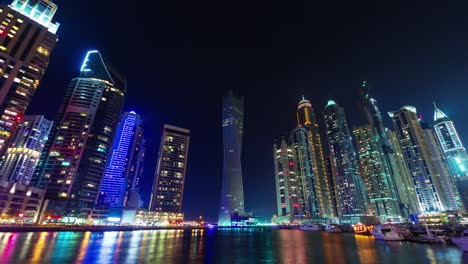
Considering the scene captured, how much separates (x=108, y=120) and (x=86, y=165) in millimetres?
34570

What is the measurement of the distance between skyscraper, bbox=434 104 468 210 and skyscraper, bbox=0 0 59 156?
907ft

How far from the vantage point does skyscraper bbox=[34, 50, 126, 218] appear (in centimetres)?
12694

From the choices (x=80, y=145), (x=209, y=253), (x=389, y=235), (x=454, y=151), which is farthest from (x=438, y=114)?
(x=80, y=145)

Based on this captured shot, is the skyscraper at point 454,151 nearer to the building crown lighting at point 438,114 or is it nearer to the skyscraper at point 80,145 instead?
the building crown lighting at point 438,114

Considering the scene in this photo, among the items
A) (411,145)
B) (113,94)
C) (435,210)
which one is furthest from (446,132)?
(113,94)

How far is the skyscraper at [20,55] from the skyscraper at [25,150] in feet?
265

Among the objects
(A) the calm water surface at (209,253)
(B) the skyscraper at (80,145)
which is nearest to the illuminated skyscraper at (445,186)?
(A) the calm water surface at (209,253)

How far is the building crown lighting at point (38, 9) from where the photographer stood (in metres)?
101

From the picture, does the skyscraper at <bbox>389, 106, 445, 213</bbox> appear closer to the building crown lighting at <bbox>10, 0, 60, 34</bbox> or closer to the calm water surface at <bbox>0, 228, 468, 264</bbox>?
the calm water surface at <bbox>0, 228, 468, 264</bbox>

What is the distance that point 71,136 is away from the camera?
5340 inches

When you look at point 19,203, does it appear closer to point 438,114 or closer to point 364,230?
point 364,230

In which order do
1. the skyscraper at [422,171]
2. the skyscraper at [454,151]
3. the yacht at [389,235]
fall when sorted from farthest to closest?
1. the skyscraper at [422,171]
2. the skyscraper at [454,151]
3. the yacht at [389,235]

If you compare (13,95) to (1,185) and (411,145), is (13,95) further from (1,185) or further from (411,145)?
(411,145)

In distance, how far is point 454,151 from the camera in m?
178
